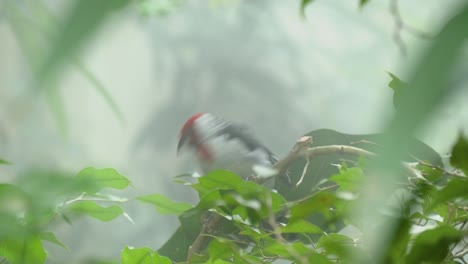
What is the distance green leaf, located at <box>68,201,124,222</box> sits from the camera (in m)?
0.63

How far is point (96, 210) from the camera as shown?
654 mm

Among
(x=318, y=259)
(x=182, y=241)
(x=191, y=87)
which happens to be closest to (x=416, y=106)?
(x=318, y=259)

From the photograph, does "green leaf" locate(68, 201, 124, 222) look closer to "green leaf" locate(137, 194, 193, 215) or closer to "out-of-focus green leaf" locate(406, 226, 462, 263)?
"green leaf" locate(137, 194, 193, 215)

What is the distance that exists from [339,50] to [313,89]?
0.62 feet

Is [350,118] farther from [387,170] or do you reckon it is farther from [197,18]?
[387,170]

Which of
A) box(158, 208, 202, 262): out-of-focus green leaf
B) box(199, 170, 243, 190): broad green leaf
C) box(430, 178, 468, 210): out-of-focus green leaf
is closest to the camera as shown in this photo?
box(430, 178, 468, 210): out-of-focus green leaf

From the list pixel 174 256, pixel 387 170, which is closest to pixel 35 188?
pixel 387 170

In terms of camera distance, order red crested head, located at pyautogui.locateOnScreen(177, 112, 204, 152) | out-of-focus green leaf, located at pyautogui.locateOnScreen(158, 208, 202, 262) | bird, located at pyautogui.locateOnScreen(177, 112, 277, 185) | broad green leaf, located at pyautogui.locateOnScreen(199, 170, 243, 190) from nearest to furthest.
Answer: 1. broad green leaf, located at pyautogui.locateOnScreen(199, 170, 243, 190)
2. out-of-focus green leaf, located at pyautogui.locateOnScreen(158, 208, 202, 262)
3. bird, located at pyautogui.locateOnScreen(177, 112, 277, 185)
4. red crested head, located at pyautogui.locateOnScreen(177, 112, 204, 152)

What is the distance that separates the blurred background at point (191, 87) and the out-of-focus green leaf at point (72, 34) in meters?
2.40

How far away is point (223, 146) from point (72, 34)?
141 cm

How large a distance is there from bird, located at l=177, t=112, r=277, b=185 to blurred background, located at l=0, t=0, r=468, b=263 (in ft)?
3.03

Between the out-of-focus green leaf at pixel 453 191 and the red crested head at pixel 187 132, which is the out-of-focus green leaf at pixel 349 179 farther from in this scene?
the red crested head at pixel 187 132

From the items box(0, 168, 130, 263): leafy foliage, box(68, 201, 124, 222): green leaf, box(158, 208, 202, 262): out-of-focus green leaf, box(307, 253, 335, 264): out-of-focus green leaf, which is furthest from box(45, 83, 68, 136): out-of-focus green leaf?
box(158, 208, 202, 262): out-of-focus green leaf

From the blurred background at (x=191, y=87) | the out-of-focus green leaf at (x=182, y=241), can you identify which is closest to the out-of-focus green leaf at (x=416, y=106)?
the out-of-focus green leaf at (x=182, y=241)
